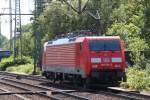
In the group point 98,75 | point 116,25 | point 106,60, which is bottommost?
point 98,75

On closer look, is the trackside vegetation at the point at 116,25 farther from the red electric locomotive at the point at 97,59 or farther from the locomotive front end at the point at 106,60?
the red electric locomotive at the point at 97,59

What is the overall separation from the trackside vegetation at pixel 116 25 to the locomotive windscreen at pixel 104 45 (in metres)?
1.72

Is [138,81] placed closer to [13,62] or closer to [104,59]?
[104,59]

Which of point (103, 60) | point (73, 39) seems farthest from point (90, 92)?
point (73, 39)

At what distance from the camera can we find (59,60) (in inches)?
1222

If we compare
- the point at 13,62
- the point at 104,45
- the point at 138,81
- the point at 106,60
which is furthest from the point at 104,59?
the point at 13,62

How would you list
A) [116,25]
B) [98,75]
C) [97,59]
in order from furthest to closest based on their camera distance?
[116,25]
[97,59]
[98,75]

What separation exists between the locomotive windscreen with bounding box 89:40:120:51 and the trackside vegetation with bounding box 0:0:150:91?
5.65ft

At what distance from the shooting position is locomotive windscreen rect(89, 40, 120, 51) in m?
26.5

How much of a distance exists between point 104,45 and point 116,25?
14.8 metres

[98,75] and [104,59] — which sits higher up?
[104,59]

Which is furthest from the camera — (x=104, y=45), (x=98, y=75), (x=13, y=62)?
(x=13, y=62)

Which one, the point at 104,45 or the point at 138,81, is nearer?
the point at 138,81

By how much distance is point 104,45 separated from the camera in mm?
26656
